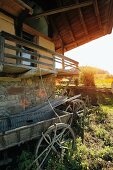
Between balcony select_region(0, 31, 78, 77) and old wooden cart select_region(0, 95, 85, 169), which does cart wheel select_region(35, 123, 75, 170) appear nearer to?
old wooden cart select_region(0, 95, 85, 169)

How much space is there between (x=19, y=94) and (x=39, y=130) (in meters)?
2.53

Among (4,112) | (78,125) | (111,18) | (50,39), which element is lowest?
(78,125)

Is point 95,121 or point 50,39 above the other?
point 50,39

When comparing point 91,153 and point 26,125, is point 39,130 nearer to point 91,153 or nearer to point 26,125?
point 26,125

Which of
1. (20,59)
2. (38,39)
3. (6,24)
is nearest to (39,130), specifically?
(20,59)

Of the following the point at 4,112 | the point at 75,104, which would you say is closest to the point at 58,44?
the point at 75,104

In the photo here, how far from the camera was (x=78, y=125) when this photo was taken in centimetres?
957

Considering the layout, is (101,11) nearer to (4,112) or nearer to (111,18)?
(111,18)

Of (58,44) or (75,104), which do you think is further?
(58,44)

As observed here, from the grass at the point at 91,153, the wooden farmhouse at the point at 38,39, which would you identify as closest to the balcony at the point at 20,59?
the wooden farmhouse at the point at 38,39

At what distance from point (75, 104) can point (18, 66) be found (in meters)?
4.43

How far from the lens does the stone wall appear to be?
7875 millimetres

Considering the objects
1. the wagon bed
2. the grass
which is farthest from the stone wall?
the grass

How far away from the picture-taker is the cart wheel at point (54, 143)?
666 centimetres
